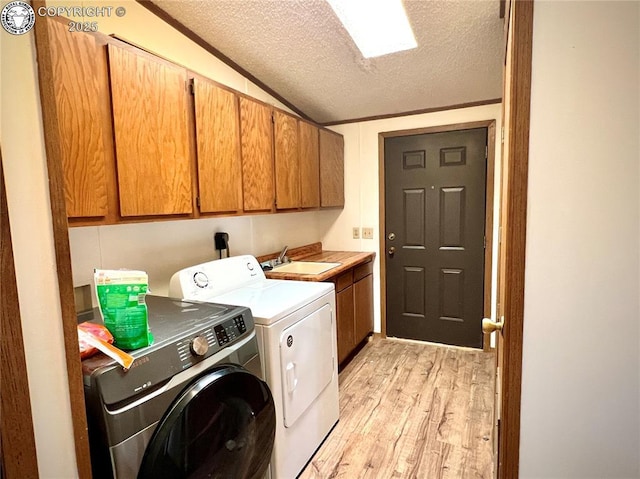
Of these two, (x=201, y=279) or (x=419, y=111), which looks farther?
(x=419, y=111)

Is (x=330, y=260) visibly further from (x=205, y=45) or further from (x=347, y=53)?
(x=205, y=45)

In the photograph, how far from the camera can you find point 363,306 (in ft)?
10.2

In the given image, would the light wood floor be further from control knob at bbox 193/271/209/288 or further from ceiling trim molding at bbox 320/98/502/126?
ceiling trim molding at bbox 320/98/502/126

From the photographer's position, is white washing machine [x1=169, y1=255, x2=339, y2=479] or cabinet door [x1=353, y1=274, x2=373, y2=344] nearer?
white washing machine [x1=169, y1=255, x2=339, y2=479]

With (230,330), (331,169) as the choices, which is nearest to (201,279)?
(230,330)

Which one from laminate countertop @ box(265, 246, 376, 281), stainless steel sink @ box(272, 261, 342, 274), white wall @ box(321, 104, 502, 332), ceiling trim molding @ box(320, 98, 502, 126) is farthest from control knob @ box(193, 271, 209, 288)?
ceiling trim molding @ box(320, 98, 502, 126)

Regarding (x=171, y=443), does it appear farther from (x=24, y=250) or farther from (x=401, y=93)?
(x=401, y=93)

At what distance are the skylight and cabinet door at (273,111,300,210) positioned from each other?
670 mm

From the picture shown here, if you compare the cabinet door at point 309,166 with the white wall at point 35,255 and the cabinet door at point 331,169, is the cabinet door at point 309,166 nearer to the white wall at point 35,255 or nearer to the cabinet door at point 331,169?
the cabinet door at point 331,169

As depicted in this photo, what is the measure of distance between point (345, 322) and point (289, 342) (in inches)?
48.1

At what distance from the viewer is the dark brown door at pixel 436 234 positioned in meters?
2.94

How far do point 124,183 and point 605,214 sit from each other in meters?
1.51

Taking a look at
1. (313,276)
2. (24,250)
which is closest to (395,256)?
(313,276)

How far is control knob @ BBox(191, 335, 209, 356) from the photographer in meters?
1.12
